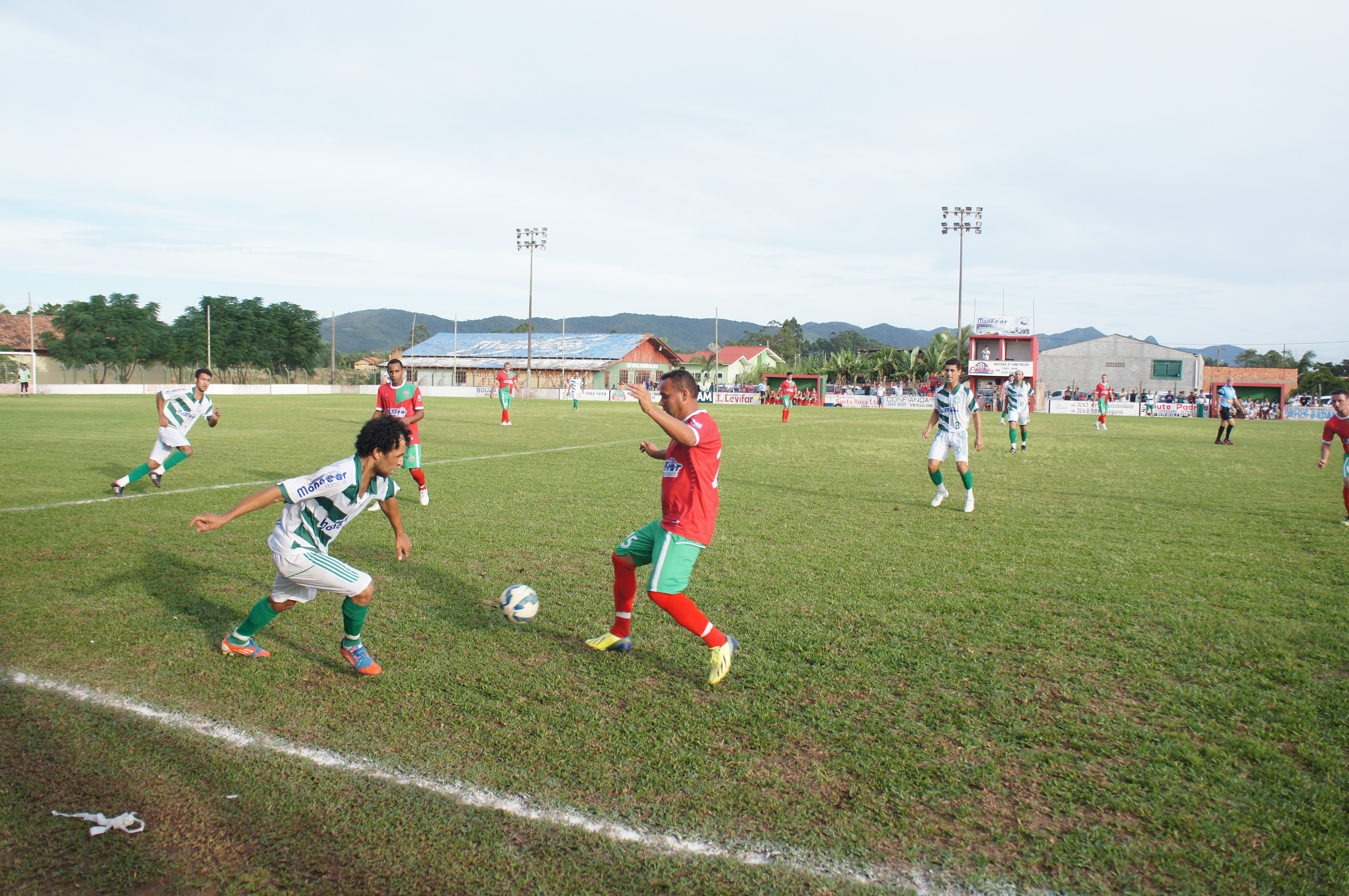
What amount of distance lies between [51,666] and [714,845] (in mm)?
4187

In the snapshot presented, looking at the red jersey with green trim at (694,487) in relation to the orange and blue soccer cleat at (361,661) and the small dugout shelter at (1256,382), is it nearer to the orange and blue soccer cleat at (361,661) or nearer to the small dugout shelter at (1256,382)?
the orange and blue soccer cleat at (361,661)

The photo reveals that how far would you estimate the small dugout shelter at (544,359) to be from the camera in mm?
77375

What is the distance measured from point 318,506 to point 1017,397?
19439 mm

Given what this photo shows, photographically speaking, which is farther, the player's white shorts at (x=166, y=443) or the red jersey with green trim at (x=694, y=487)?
the player's white shorts at (x=166, y=443)

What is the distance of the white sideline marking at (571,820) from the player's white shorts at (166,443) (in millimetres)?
8454

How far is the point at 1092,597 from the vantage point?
657 centimetres

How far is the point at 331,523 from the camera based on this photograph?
462 centimetres

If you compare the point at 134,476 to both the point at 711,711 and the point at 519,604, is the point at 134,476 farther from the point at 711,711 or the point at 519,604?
the point at 711,711

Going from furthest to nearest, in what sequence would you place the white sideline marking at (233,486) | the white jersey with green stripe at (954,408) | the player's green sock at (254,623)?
1. the white jersey with green stripe at (954,408)
2. the white sideline marking at (233,486)
3. the player's green sock at (254,623)

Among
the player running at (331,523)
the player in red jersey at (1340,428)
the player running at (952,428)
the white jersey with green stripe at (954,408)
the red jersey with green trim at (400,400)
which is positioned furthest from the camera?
the red jersey with green trim at (400,400)

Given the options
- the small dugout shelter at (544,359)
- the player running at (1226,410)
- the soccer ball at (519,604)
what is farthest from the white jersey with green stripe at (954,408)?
the small dugout shelter at (544,359)

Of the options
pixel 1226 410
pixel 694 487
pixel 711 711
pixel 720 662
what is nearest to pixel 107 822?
pixel 711 711

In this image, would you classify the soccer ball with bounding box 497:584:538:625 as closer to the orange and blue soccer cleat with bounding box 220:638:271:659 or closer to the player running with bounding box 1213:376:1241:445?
the orange and blue soccer cleat with bounding box 220:638:271:659

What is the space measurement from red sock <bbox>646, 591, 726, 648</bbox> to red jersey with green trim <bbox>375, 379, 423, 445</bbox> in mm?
7897
